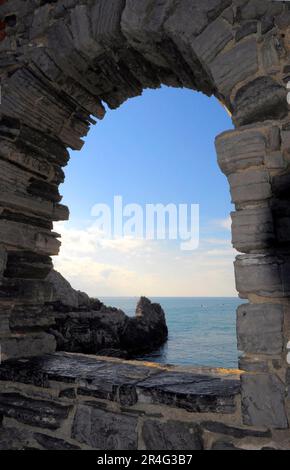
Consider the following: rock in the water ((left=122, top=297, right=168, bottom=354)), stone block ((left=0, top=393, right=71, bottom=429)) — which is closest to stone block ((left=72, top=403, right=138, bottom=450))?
stone block ((left=0, top=393, right=71, bottom=429))

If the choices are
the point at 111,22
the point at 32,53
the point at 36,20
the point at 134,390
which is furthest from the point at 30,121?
the point at 134,390

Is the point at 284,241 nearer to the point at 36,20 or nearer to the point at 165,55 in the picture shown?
the point at 165,55

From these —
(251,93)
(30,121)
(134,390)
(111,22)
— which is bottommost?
(134,390)

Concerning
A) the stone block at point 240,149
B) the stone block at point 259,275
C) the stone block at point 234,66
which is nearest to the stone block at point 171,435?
the stone block at point 259,275

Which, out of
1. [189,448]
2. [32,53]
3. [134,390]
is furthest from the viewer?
[32,53]


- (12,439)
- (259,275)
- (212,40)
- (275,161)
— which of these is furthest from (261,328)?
(12,439)

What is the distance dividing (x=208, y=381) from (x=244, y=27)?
246 cm

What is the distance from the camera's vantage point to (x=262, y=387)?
1979mm

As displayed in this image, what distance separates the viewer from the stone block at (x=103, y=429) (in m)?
2.35

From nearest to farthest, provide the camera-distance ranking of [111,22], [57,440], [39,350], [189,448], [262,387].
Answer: [262,387] < [189,448] < [57,440] < [111,22] < [39,350]

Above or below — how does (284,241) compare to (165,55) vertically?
below

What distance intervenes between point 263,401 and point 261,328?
1.36 ft

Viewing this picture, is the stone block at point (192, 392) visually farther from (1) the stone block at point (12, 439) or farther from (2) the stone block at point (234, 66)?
(2) the stone block at point (234, 66)

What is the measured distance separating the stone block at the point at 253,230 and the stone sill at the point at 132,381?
926 mm
